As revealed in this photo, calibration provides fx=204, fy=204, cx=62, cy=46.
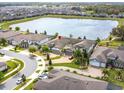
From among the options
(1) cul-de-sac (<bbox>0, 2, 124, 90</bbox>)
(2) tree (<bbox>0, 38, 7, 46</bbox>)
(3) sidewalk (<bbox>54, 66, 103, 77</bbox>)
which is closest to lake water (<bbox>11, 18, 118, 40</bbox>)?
(1) cul-de-sac (<bbox>0, 2, 124, 90</bbox>)

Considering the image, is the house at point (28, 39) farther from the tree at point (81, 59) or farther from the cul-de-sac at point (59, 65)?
the tree at point (81, 59)

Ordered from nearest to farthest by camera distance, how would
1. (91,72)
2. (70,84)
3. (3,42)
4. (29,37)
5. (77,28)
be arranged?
(70,84)
(91,72)
(3,42)
(29,37)
(77,28)

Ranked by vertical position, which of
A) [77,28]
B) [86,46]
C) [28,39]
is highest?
[86,46]

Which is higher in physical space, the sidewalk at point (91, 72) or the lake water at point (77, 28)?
the lake water at point (77, 28)

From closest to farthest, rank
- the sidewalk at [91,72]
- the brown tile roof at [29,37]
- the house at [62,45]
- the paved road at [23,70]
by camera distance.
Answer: the paved road at [23,70], the sidewalk at [91,72], the house at [62,45], the brown tile roof at [29,37]

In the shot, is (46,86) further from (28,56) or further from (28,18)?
(28,18)

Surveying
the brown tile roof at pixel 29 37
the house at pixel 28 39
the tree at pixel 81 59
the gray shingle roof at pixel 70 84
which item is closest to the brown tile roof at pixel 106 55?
the tree at pixel 81 59

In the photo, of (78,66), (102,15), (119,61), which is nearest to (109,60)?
(119,61)

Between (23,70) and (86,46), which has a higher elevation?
(86,46)

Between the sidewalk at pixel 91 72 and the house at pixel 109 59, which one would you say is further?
the house at pixel 109 59

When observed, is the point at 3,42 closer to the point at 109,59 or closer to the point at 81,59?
the point at 81,59

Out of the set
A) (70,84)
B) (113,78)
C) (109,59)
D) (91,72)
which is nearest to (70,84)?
(70,84)

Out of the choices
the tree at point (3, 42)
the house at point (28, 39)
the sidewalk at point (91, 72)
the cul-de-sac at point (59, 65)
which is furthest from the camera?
the tree at point (3, 42)
